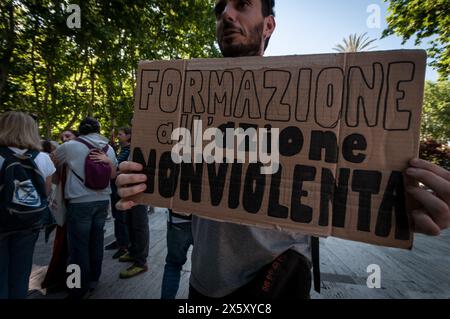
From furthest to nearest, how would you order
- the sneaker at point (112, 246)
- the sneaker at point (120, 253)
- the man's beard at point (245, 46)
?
the sneaker at point (112, 246)
the sneaker at point (120, 253)
the man's beard at point (245, 46)

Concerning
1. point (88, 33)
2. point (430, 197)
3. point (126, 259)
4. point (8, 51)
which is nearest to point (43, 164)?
point (126, 259)

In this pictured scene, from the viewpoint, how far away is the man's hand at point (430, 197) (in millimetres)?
835

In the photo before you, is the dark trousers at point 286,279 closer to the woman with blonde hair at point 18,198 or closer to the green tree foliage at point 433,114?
the woman with blonde hair at point 18,198

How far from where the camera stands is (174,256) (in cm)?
242

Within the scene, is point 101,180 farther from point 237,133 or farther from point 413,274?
point 413,274

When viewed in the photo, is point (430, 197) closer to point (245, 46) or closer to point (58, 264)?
point (245, 46)

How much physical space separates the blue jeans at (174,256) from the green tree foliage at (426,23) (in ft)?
26.1

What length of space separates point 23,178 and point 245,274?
2187 millimetres

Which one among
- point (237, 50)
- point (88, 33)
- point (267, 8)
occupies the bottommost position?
point (237, 50)

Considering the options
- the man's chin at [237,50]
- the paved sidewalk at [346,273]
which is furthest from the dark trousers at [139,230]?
the man's chin at [237,50]

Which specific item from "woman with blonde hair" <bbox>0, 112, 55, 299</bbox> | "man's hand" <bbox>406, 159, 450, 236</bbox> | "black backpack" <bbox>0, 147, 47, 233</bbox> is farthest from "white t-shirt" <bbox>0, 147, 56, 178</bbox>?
"man's hand" <bbox>406, 159, 450, 236</bbox>

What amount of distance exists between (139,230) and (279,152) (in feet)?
9.93

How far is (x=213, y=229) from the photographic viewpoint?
49.8 inches

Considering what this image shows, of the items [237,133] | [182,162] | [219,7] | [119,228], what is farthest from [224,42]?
[119,228]
